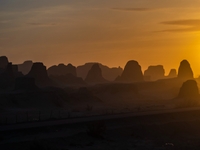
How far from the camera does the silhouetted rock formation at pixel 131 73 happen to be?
189750 mm

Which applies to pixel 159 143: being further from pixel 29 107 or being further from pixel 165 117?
pixel 29 107

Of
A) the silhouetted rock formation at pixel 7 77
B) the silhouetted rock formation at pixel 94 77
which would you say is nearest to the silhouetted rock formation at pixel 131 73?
the silhouetted rock formation at pixel 94 77

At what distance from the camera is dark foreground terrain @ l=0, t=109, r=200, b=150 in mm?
38375

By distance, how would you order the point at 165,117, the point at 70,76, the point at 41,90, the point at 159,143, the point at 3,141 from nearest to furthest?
the point at 3,141, the point at 159,143, the point at 165,117, the point at 41,90, the point at 70,76

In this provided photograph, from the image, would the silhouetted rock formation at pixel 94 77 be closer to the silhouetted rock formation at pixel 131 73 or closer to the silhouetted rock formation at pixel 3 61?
the silhouetted rock formation at pixel 131 73

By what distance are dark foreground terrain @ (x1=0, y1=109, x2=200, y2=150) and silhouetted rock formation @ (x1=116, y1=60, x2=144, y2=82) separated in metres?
132

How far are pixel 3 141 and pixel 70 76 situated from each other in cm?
13108

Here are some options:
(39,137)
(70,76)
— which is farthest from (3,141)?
(70,76)

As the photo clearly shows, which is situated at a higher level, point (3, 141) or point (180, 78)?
point (180, 78)

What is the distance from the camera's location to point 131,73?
191750 mm

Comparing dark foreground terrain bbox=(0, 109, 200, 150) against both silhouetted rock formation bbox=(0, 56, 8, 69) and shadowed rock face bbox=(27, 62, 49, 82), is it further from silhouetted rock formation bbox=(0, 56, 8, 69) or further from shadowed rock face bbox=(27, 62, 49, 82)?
silhouetted rock formation bbox=(0, 56, 8, 69)

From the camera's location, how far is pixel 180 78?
572 ft

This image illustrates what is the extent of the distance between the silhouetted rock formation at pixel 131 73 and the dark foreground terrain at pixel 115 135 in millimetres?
132099

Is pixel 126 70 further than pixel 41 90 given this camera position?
Yes
